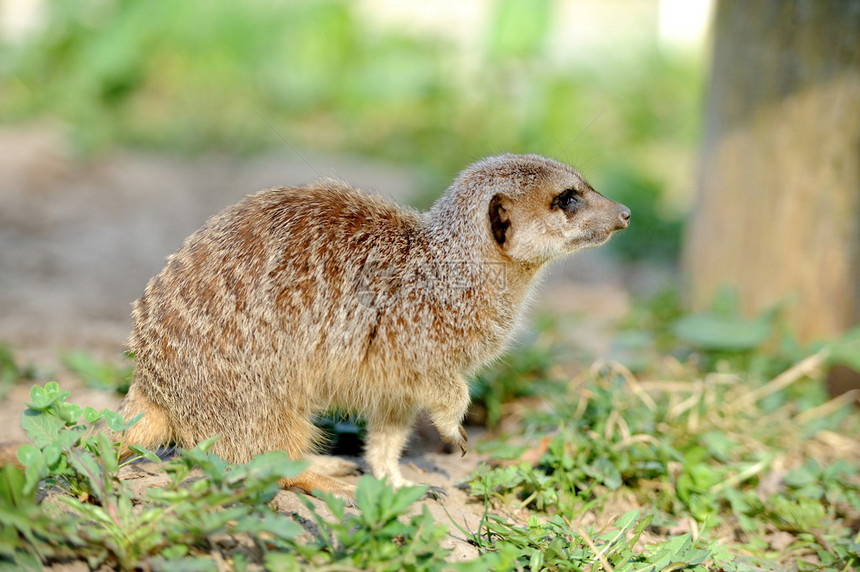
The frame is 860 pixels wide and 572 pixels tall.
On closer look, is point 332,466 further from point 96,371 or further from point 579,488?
point 96,371

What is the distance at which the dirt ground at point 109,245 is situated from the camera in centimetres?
433

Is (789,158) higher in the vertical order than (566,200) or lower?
higher

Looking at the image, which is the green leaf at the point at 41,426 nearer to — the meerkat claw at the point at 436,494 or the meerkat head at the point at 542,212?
the meerkat claw at the point at 436,494

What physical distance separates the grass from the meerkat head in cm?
82

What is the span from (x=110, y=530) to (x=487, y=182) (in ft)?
5.78

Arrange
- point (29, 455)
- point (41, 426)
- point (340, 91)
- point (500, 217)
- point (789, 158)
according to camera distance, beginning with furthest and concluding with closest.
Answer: point (340, 91), point (789, 158), point (500, 217), point (41, 426), point (29, 455)

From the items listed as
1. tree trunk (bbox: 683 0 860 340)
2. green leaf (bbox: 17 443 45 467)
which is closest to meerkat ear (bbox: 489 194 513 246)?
green leaf (bbox: 17 443 45 467)

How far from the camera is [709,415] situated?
3854 mm

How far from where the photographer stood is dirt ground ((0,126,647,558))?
14.2 ft

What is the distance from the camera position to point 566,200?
3.08m

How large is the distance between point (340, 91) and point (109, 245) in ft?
11.4

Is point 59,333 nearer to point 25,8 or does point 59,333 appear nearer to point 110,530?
point 110,530

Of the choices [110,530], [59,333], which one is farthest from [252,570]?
[59,333]

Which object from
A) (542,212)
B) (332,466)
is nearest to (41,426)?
(332,466)
